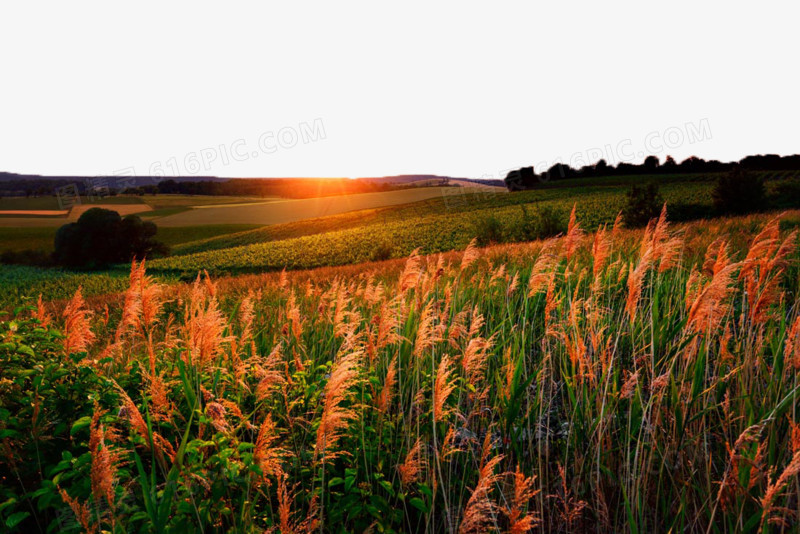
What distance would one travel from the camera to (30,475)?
2.63m

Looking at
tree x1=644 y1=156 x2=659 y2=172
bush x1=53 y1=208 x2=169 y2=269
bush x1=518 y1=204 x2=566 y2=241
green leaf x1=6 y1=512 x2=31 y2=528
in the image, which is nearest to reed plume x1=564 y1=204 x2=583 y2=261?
green leaf x1=6 y1=512 x2=31 y2=528

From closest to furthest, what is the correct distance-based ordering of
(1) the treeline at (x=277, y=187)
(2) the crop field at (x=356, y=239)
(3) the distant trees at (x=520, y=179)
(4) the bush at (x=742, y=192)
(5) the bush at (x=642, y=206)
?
(5) the bush at (x=642, y=206) → (4) the bush at (x=742, y=192) → (2) the crop field at (x=356, y=239) → (3) the distant trees at (x=520, y=179) → (1) the treeline at (x=277, y=187)

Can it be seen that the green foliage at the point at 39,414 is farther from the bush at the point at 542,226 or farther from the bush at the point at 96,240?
the bush at the point at 96,240

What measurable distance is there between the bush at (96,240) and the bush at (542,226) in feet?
114

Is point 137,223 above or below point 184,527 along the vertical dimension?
above

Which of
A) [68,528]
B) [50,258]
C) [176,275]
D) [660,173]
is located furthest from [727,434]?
[660,173]

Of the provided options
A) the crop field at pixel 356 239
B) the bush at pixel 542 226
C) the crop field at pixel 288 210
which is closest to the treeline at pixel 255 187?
the crop field at pixel 288 210

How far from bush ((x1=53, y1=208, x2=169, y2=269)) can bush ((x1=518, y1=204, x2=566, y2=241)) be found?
3485 centimetres

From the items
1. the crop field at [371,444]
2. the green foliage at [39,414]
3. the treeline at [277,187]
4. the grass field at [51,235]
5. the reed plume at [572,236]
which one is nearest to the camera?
the crop field at [371,444]

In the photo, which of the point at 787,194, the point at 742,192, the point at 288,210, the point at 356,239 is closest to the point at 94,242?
the point at 356,239

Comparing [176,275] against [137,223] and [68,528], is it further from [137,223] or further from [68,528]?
[68,528]

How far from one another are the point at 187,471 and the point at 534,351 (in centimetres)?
366

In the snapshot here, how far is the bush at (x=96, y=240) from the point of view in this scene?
42.5 m

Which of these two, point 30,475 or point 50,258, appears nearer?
point 30,475
